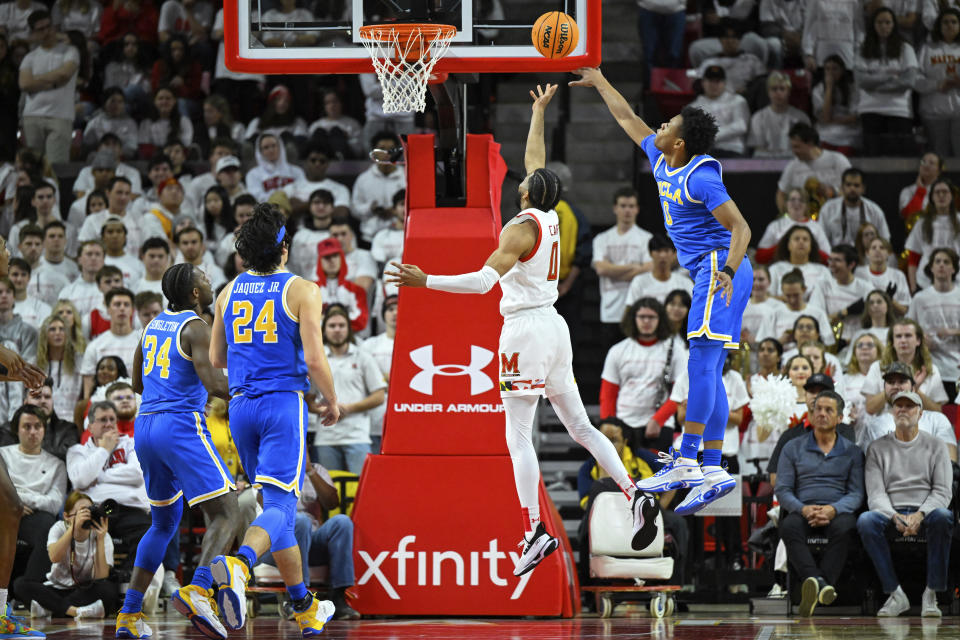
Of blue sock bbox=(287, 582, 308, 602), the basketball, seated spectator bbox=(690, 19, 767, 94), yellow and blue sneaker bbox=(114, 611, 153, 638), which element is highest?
seated spectator bbox=(690, 19, 767, 94)

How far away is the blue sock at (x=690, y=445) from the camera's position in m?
7.98

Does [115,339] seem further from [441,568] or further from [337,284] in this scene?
[441,568]

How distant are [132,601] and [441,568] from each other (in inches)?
91.2

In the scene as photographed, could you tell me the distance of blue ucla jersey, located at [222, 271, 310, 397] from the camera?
7922mm

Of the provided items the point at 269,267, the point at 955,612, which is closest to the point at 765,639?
the point at 955,612

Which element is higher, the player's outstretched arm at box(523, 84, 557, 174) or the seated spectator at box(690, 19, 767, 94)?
the seated spectator at box(690, 19, 767, 94)

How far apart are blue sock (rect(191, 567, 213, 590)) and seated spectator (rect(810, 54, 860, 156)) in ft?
33.7

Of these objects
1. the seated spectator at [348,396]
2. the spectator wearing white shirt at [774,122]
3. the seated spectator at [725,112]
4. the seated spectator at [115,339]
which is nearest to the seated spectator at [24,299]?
the seated spectator at [115,339]

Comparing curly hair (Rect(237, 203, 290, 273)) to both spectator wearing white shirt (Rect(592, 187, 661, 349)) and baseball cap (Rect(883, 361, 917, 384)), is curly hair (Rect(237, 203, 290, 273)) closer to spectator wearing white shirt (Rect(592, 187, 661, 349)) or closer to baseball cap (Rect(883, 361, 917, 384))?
baseball cap (Rect(883, 361, 917, 384))

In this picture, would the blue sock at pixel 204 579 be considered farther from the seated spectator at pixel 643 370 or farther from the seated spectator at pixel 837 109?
the seated spectator at pixel 837 109

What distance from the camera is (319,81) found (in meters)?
A: 17.3

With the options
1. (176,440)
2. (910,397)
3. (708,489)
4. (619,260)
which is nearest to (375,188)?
(619,260)

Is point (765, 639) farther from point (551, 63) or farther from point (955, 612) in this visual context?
point (551, 63)

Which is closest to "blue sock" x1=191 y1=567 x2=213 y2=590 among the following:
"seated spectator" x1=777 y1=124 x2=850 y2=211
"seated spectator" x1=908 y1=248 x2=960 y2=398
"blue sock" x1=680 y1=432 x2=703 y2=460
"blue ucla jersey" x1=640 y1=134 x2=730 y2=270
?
"blue sock" x1=680 y1=432 x2=703 y2=460
